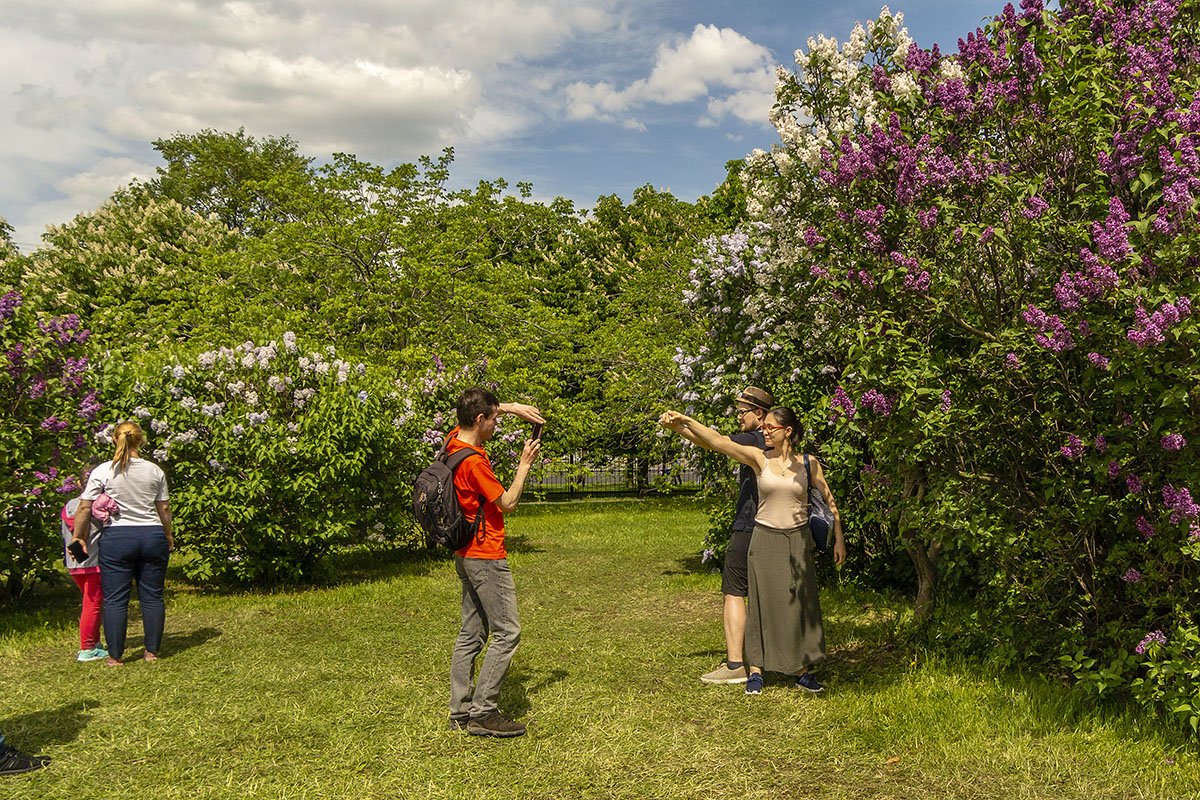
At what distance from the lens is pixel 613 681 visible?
6.53 metres

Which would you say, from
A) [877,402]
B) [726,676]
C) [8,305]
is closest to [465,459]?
[877,402]

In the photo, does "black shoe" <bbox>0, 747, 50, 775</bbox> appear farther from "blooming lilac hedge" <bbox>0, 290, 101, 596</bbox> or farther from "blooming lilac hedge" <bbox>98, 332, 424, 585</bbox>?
"blooming lilac hedge" <bbox>98, 332, 424, 585</bbox>

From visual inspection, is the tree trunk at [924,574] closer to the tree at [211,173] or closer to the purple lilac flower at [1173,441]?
the purple lilac flower at [1173,441]

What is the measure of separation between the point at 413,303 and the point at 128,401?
25.6 feet

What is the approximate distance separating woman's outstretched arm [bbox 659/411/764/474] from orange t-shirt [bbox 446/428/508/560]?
1.06 meters

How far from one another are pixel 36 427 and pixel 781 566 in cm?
742

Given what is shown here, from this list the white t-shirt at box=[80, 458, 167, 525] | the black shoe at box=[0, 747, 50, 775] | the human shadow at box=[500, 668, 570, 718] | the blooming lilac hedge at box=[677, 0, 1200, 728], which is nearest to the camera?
the blooming lilac hedge at box=[677, 0, 1200, 728]

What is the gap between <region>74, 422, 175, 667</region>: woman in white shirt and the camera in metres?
6.97

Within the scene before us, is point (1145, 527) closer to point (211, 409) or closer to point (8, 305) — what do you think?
point (211, 409)

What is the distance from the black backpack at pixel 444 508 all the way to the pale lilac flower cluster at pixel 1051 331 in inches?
123

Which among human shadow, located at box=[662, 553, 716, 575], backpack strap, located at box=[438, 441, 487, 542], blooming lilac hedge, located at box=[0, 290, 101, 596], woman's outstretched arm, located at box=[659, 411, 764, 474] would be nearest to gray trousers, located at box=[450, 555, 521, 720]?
backpack strap, located at box=[438, 441, 487, 542]

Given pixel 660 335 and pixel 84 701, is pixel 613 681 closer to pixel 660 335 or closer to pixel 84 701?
pixel 84 701

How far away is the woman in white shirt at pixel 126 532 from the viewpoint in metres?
6.97

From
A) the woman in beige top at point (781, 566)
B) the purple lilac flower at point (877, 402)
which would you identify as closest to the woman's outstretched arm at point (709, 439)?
the woman in beige top at point (781, 566)
